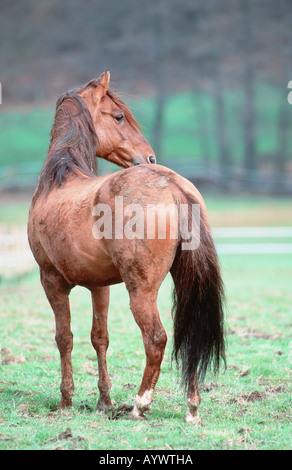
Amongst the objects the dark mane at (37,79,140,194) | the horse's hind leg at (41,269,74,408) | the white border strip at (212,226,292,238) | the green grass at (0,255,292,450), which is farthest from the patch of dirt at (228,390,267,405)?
the white border strip at (212,226,292,238)

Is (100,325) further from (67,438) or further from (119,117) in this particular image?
(119,117)

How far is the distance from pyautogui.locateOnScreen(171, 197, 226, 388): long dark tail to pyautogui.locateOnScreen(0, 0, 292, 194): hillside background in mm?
29049

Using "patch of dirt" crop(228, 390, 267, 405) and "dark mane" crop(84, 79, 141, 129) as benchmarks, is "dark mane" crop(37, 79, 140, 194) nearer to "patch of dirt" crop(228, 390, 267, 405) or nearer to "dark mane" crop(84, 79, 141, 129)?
"dark mane" crop(84, 79, 141, 129)

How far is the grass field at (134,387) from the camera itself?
11.7 feet

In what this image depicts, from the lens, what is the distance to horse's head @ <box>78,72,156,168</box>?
515 cm

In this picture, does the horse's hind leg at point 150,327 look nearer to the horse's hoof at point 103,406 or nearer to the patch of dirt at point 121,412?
the patch of dirt at point 121,412

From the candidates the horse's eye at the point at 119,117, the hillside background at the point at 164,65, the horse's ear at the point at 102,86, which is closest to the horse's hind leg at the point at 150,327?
the horse's eye at the point at 119,117

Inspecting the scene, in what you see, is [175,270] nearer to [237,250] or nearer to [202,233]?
[202,233]

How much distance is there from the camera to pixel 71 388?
4594 millimetres

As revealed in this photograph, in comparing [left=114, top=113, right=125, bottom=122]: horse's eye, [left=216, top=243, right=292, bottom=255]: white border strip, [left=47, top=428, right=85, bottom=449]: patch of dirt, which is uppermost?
[left=114, top=113, right=125, bottom=122]: horse's eye

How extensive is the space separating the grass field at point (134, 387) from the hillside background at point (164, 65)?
25.3 m

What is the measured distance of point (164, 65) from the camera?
3572 centimetres

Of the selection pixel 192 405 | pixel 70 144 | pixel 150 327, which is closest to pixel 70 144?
pixel 70 144

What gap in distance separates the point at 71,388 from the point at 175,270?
4.45 feet
